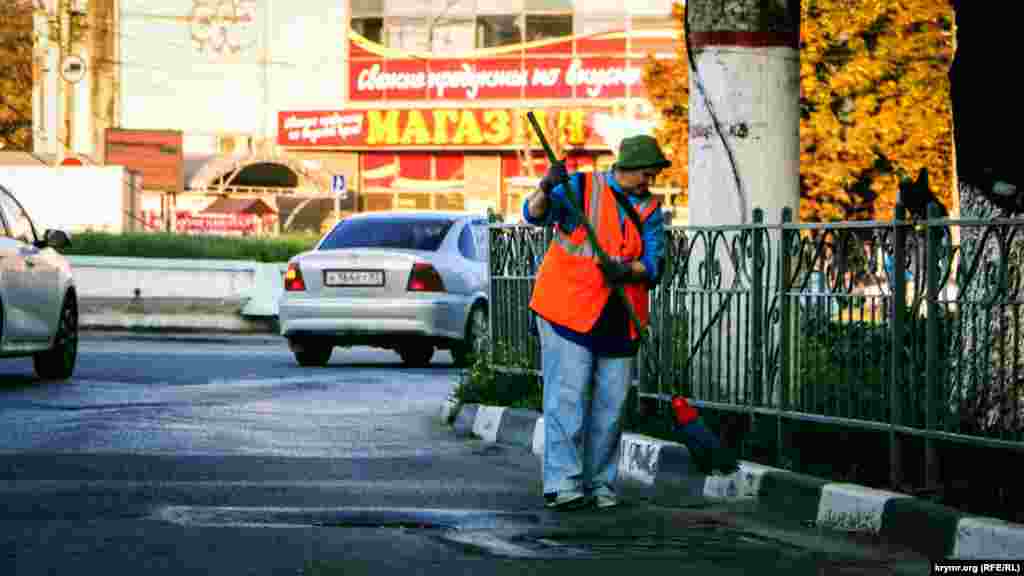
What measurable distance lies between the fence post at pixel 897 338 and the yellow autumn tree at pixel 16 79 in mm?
60705

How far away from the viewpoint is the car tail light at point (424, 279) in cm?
1998

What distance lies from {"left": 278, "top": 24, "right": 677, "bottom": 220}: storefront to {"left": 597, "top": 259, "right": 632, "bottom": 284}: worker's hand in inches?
1986

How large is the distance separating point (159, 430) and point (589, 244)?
4.35 metres

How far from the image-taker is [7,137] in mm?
71250

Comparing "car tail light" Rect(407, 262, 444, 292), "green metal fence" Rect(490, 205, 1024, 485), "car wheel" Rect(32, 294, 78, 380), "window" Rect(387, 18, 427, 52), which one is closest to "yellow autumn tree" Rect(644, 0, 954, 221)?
"car tail light" Rect(407, 262, 444, 292)

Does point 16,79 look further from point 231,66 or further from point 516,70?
point 516,70

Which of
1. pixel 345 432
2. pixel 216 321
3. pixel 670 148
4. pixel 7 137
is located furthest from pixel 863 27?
pixel 7 137

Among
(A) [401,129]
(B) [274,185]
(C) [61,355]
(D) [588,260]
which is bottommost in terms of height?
(C) [61,355]

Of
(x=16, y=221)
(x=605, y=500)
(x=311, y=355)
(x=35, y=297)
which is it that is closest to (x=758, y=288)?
(x=605, y=500)

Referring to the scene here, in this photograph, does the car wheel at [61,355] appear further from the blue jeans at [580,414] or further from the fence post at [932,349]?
the fence post at [932,349]

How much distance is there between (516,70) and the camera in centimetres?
6272

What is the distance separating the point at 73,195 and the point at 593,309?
35.9 m

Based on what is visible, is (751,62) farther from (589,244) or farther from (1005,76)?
(589,244)

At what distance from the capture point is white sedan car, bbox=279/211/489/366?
20.0 metres
